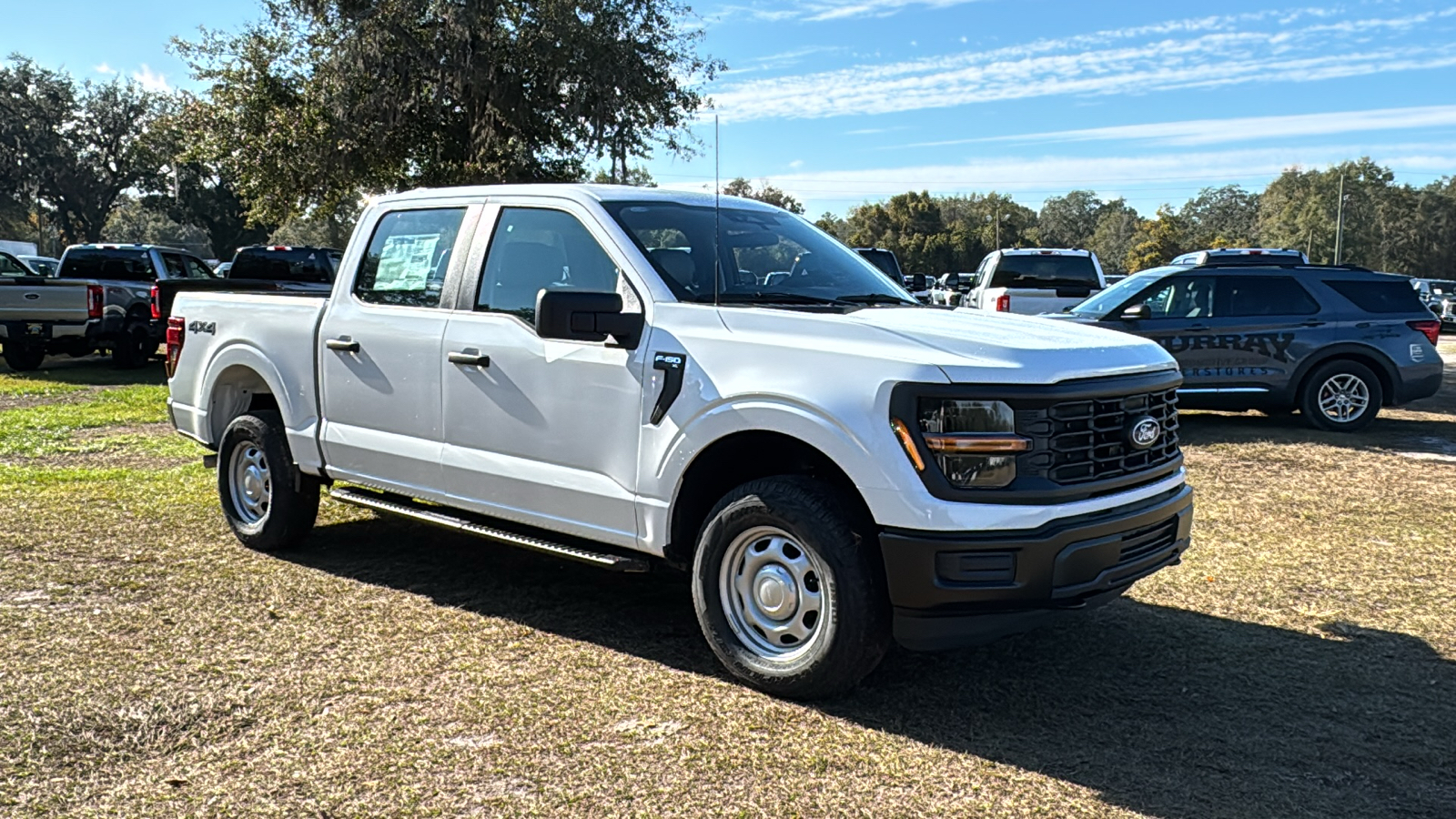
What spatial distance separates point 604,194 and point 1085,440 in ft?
7.76

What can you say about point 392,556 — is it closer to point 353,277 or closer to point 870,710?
point 353,277

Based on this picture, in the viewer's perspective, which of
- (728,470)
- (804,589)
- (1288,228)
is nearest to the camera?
(804,589)

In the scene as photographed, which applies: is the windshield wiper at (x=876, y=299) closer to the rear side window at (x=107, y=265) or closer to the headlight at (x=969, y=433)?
the headlight at (x=969, y=433)

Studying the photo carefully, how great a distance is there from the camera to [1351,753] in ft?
13.0

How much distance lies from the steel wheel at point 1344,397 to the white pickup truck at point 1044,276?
398 centimetres

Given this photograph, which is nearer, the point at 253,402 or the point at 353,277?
the point at 353,277

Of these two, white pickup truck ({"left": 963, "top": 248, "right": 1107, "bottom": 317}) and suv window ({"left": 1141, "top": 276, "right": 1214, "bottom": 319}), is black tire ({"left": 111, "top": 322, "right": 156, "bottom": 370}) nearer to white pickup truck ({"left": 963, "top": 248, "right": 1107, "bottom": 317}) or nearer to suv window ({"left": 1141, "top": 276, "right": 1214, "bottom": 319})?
white pickup truck ({"left": 963, "top": 248, "right": 1107, "bottom": 317})

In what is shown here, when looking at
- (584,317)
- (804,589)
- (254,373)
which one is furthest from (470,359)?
(254,373)

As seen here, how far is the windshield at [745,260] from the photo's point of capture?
489 cm

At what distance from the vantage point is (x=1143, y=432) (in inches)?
170

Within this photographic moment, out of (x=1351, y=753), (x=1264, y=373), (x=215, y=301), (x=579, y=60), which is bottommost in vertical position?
(x=1351, y=753)

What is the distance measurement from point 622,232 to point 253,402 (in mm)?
3079

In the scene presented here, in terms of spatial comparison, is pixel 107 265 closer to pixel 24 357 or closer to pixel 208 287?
pixel 24 357

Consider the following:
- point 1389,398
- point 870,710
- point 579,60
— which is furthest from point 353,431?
point 579,60
